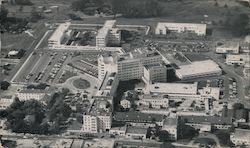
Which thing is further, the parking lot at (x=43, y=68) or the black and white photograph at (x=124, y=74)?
the parking lot at (x=43, y=68)

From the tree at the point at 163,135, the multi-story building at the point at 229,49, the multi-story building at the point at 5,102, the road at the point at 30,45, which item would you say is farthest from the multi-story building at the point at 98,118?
the multi-story building at the point at 229,49

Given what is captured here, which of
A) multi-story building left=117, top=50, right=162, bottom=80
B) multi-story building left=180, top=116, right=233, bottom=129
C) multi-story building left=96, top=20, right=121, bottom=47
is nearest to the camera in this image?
multi-story building left=180, top=116, right=233, bottom=129

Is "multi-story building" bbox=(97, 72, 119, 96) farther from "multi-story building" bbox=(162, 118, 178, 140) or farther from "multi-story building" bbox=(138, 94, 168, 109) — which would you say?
"multi-story building" bbox=(162, 118, 178, 140)

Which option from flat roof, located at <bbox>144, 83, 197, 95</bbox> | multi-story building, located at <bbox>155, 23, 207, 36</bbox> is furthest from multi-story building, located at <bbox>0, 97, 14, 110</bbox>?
multi-story building, located at <bbox>155, 23, 207, 36</bbox>

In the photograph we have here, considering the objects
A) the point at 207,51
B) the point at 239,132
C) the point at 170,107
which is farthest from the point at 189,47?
the point at 239,132

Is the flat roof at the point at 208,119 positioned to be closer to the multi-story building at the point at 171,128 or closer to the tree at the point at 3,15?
the multi-story building at the point at 171,128

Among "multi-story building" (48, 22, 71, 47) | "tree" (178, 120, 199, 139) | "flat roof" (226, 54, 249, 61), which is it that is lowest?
"tree" (178, 120, 199, 139)

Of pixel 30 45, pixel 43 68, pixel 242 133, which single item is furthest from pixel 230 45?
pixel 30 45
